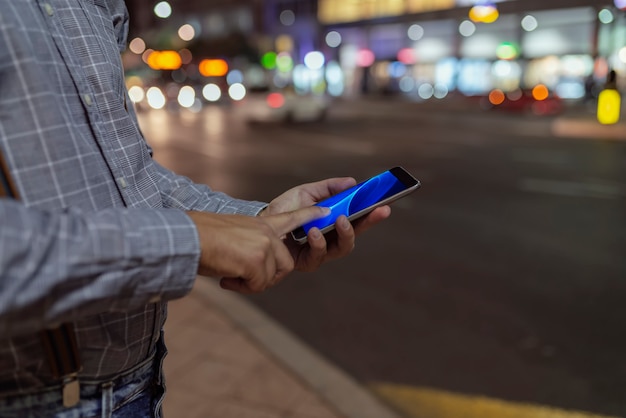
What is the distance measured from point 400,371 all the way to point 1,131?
130 inches

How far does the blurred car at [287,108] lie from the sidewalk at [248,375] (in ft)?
65.5

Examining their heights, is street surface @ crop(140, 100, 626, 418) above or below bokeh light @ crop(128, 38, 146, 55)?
below

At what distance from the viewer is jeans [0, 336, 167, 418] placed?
1.08 m

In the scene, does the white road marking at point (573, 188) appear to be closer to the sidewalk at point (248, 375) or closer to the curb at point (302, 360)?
the curb at point (302, 360)

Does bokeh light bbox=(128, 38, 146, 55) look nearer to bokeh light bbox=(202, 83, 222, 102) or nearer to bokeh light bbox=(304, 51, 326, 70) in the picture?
bokeh light bbox=(304, 51, 326, 70)

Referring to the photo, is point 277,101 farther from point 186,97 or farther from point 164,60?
point 164,60

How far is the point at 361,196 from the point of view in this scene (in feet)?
4.98

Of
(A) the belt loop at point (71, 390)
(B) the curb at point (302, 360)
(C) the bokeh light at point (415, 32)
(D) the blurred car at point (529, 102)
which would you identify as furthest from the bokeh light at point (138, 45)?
(A) the belt loop at point (71, 390)

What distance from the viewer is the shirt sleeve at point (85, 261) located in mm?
872

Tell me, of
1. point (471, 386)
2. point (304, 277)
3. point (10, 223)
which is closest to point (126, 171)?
point (10, 223)

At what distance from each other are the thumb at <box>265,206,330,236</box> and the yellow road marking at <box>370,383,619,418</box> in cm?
243

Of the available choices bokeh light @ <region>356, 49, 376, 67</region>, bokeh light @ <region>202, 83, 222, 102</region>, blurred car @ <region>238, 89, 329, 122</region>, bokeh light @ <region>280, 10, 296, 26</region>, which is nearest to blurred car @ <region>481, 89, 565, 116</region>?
blurred car @ <region>238, 89, 329, 122</region>

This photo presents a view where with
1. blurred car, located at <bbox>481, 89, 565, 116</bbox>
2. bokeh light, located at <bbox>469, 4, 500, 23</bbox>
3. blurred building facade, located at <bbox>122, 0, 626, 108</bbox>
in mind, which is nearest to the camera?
blurred car, located at <bbox>481, 89, 565, 116</bbox>

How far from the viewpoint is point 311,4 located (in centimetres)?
4988
